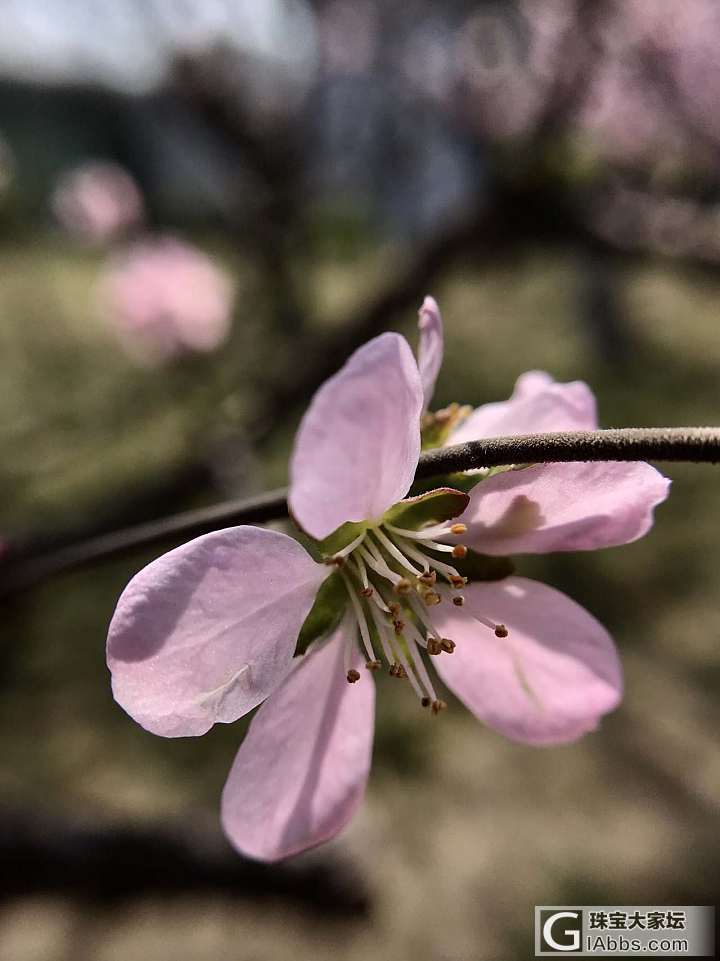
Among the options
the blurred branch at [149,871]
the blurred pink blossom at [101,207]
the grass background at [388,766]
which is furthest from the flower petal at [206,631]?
the blurred pink blossom at [101,207]

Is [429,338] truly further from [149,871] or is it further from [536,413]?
[149,871]

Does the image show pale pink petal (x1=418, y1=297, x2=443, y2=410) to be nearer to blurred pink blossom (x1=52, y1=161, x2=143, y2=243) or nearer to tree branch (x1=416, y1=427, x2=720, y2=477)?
tree branch (x1=416, y1=427, x2=720, y2=477)

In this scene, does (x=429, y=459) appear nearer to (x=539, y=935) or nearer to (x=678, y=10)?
(x=539, y=935)

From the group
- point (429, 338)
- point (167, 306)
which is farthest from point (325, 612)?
point (167, 306)

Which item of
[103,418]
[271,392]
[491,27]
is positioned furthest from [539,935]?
[491,27]

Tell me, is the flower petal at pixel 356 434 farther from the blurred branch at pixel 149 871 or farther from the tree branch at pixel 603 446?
the blurred branch at pixel 149 871

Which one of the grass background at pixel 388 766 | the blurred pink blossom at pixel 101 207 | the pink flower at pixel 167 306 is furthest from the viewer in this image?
the blurred pink blossom at pixel 101 207
